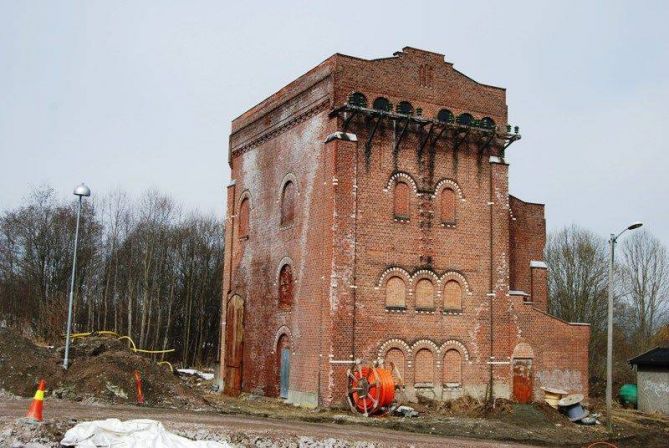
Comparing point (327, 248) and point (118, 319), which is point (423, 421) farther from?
point (118, 319)

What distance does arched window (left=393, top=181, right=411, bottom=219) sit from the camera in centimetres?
2875

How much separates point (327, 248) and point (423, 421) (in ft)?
21.9

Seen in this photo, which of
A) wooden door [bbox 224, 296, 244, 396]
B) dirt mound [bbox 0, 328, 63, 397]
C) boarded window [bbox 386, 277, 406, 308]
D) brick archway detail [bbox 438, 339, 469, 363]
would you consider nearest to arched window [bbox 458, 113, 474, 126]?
boarded window [bbox 386, 277, 406, 308]

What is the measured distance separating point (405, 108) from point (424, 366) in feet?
30.6

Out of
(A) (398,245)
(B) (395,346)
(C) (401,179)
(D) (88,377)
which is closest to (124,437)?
(D) (88,377)

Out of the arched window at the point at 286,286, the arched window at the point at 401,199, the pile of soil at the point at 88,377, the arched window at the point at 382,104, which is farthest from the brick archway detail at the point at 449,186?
the pile of soil at the point at 88,377

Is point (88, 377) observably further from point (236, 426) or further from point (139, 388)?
point (236, 426)

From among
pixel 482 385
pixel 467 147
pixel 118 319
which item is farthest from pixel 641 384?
pixel 118 319

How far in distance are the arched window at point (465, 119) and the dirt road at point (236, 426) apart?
43.1 feet

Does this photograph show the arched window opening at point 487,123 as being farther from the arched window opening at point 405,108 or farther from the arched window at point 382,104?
the arched window at point 382,104

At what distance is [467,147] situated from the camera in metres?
30.4

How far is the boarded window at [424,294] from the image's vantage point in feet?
94.7

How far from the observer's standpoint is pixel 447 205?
1171 inches

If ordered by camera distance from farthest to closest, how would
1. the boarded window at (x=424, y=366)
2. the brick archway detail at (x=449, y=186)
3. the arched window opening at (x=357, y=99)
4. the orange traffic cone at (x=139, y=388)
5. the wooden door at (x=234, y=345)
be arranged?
1. the wooden door at (x=234, y=345)
2. the brick archway detail at (x=449, y=186)
3. the boarded window at (x=424, y=366)
4. the arched window opening at (x=357, y=99)
5. the orange traffic cone at (x=139, y=388)
